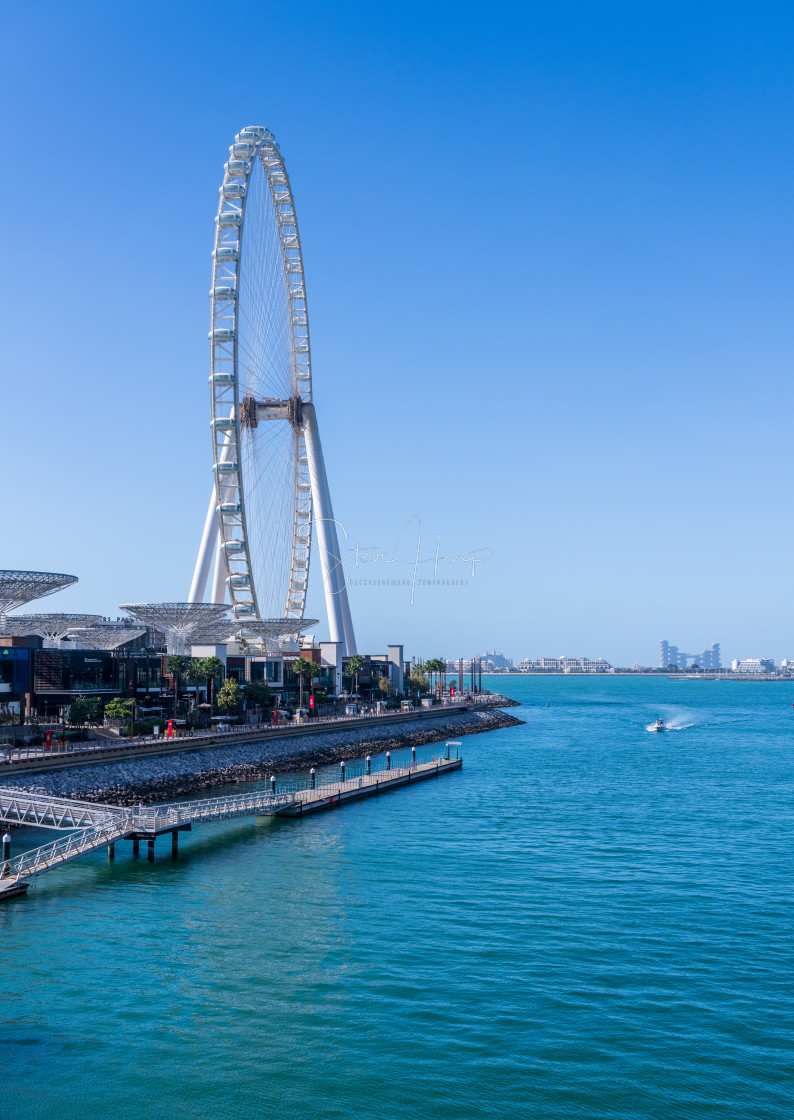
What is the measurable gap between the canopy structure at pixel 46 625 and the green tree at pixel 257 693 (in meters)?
19.6

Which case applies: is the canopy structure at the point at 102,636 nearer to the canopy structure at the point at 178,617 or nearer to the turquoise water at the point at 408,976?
the canopy structure at the point at 178,617

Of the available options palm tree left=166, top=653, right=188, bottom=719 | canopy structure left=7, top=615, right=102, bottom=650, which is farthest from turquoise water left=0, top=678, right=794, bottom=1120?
canopy structure left=7, top=615, right=102, bottom=650

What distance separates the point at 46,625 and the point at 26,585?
2700 cm

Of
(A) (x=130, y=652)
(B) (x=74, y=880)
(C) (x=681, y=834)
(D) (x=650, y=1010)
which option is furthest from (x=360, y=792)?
(A) (x=130, y=652)

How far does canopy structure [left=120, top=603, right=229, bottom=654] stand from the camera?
8888 cm

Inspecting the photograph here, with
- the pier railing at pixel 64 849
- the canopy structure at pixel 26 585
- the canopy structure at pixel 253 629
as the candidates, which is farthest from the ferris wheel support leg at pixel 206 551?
the pier railing at pixel 64 849

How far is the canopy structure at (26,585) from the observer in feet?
223

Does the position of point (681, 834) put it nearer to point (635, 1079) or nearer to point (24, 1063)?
point (635, 1079)

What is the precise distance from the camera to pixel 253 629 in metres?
104

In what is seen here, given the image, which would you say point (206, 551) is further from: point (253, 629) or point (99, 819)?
point (99, 819)

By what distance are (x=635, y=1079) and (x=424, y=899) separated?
1558 centimetres

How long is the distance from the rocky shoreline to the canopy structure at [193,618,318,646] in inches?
561

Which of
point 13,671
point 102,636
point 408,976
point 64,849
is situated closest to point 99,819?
point 64,849

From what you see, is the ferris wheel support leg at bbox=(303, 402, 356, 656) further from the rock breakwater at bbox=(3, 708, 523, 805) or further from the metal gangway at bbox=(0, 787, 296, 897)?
the metal gangway at bbox=(0, 787, 296, 897)
